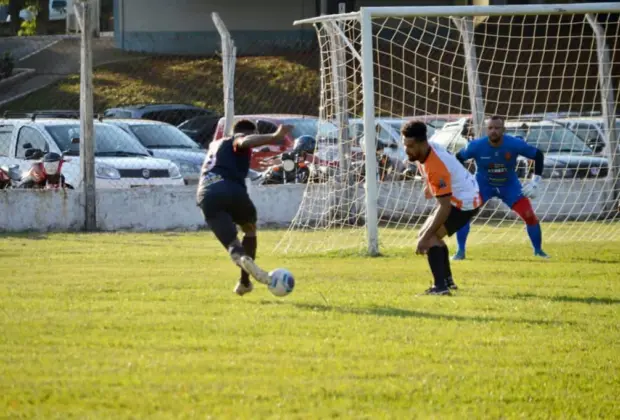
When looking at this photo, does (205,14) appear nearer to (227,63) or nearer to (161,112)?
(161,112)

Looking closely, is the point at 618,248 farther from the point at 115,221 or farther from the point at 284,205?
the point at 115,221

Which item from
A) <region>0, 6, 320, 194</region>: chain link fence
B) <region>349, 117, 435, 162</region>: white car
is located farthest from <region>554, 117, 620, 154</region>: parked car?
<region>0, 6, 320, 194</region>: chain link fence

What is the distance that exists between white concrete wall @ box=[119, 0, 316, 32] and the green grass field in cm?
3070

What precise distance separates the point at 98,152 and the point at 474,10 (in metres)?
7.71

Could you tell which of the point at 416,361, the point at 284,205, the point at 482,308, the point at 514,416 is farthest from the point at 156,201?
the point at 514,416

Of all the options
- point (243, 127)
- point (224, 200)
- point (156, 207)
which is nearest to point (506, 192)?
point (243, 127)

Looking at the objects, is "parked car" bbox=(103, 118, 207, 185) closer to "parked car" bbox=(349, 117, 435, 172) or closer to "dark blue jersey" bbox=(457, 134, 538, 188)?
"parked car" bbox=(349, 117, 435, 172)

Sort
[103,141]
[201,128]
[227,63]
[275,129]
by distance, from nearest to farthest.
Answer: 1. [227,63]
2. [103,141]
3. [275,129]
4. [201,128]

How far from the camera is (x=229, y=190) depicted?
10.5m

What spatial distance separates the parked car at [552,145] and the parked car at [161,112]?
8249 mm

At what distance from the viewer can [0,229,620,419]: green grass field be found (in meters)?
6.56

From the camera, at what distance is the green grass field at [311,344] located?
6559mm

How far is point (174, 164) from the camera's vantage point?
21.2 m

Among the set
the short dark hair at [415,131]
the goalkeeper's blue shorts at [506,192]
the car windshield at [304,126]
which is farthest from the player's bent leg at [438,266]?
the car windshield at [304,126]
